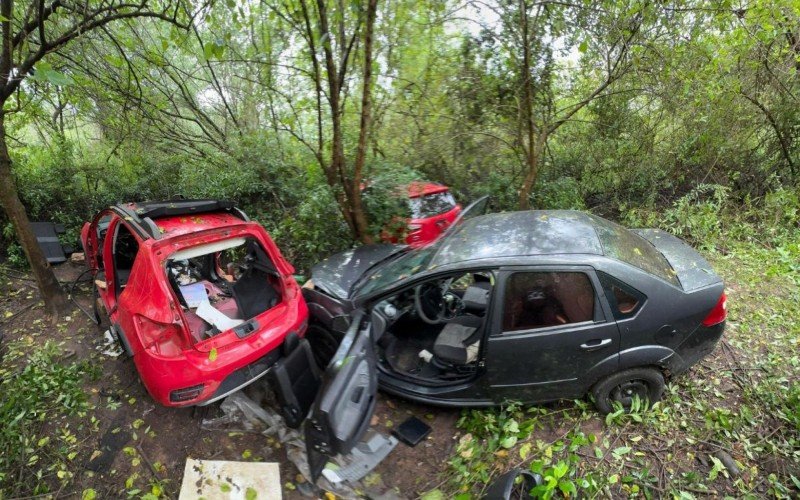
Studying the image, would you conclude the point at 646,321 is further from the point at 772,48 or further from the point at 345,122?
the point at 772,48

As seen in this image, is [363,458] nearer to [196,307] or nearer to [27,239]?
[196,307]

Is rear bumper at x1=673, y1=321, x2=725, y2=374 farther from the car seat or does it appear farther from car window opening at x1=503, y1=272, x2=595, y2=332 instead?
the car seat

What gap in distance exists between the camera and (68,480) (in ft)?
9.34

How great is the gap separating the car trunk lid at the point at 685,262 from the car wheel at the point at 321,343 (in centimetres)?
285

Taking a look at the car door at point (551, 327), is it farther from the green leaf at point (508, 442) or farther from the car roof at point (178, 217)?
the car roof at point (178, 217)

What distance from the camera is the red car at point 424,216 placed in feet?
16.8

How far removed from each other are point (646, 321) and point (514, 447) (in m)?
1.28

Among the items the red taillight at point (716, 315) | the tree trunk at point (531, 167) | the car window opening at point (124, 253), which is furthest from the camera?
the tree trunk at point (531, 167)

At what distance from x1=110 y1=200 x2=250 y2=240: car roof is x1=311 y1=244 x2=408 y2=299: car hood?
Result: 0.89m

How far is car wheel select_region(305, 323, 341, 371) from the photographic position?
364cm

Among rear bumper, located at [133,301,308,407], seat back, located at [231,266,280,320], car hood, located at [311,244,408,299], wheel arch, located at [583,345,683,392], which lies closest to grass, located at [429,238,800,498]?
wheel arch, located at [583,345,683,392]

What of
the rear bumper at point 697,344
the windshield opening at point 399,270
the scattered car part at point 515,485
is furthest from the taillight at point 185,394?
the rear bumper at point 697,344

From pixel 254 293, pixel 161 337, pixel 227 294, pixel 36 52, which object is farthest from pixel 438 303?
pixel 36 52

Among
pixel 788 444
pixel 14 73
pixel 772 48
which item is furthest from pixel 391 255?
pixel 772 48
